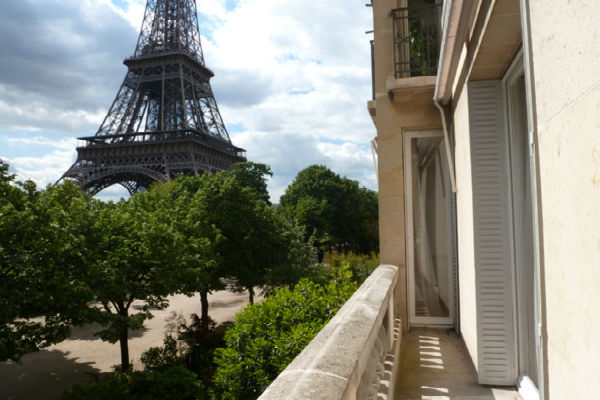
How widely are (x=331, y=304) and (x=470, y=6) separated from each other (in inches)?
154

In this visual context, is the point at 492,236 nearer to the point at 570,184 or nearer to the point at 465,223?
the point at 465,223

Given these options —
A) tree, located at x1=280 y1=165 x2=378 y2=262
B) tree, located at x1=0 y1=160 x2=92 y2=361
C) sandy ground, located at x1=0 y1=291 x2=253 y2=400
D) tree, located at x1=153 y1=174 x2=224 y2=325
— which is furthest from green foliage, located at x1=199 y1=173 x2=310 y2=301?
tree, located at x1=280 y1=165 x2=378 y2=262

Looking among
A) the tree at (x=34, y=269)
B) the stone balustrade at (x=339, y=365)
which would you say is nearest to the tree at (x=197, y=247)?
the tree at (x=34, y=269)

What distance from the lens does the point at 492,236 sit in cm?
303

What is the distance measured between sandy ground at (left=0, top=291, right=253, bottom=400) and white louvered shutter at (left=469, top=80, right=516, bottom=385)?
9.00 metres

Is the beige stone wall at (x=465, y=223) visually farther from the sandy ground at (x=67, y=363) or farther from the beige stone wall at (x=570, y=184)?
the sandy ground at (x=67, y=363)

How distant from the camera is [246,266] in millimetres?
17766

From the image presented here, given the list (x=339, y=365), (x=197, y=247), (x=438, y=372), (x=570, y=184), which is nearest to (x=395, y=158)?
(x=438, y=372)

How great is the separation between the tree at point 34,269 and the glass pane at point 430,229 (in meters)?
8.08

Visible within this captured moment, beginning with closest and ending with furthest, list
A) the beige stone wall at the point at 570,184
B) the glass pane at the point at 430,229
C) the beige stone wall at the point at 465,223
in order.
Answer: the beige stone wall at the point at 570,184 → the beige stone wall at the point at 465,223 → the glass pane at the point at 430,229

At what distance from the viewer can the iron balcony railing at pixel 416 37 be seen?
198 inches

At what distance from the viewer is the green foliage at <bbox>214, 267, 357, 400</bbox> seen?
5031mm

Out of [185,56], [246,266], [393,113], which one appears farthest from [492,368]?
[185,56]

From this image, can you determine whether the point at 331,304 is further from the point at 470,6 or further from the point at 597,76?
the point at 597,76
